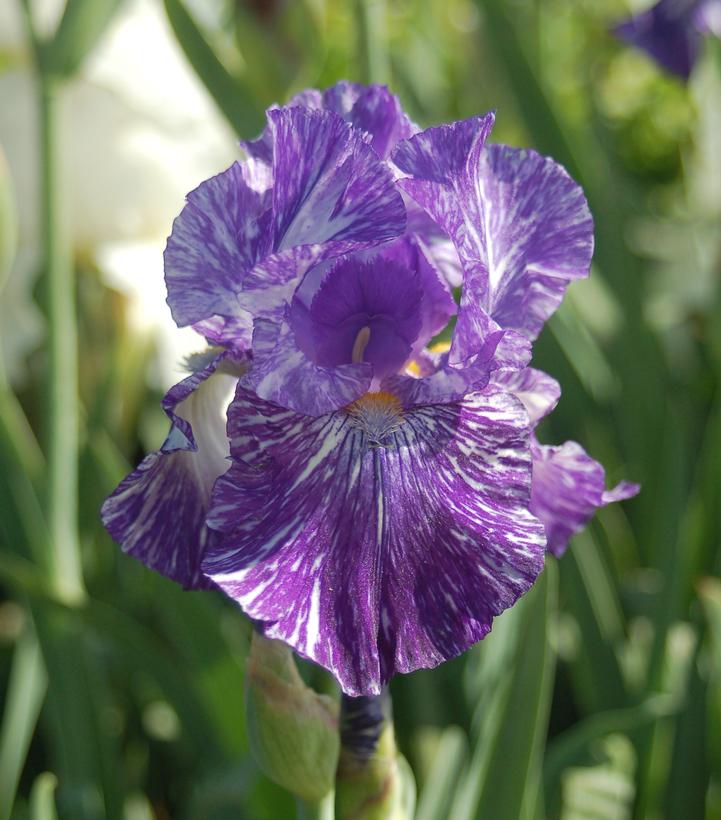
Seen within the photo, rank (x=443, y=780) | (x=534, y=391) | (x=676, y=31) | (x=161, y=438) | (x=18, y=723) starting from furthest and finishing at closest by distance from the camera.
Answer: (x=676, y=31), (x=161, y=438), (x=18, y=723), (x=443, y=780), (x=534, y=391)

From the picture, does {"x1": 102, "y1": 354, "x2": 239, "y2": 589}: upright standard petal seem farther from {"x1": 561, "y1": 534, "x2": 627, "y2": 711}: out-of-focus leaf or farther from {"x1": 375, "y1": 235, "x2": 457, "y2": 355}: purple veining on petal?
{"x1": 561, "y1": 534, "x2": 627, "y2": 711}: out-of-focus leaf

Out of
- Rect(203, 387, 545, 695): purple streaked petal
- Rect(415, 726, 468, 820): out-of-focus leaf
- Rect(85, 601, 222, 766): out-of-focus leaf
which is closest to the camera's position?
Rect(203, 387, 545, 695): purple streaked petal

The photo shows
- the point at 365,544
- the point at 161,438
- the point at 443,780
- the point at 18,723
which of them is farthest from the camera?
the point at 161,438

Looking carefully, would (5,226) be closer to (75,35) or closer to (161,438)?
(75,35)

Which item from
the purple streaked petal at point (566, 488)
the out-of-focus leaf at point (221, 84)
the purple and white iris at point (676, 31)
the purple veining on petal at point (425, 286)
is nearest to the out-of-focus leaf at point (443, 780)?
the purple streaked petal at point (566, 488)

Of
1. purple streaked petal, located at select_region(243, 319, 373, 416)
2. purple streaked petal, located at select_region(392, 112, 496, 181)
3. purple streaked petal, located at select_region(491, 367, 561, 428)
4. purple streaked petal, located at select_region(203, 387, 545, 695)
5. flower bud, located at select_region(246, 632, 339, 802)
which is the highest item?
purple streaked petal, located at select_region(392, 112, 496, 181)

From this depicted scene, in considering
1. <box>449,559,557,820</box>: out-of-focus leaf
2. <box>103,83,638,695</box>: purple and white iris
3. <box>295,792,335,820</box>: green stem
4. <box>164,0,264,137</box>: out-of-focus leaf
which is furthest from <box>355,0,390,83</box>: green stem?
<box>295,792,335,820</box>: green stem

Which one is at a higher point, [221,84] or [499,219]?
[221,84]

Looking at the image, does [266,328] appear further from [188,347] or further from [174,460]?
[188,347]

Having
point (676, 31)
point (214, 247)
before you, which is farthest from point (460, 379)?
point (676, 31)
